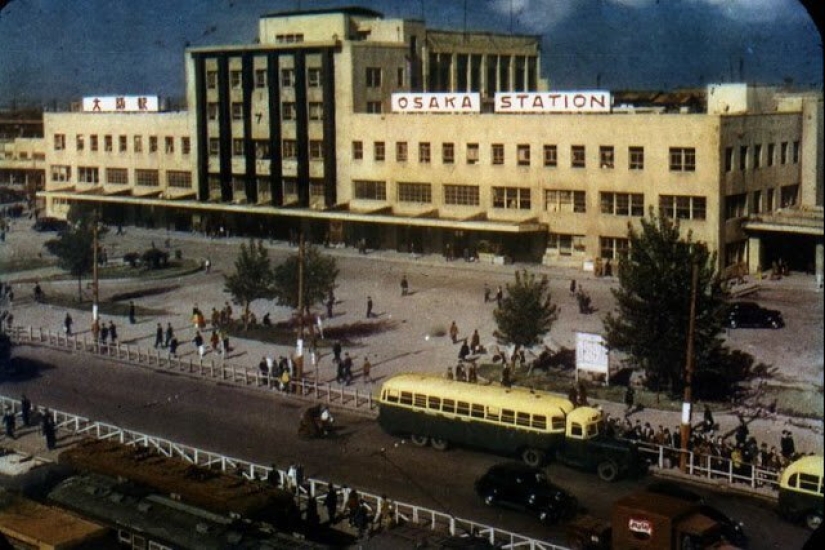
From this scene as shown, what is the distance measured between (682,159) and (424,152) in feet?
41.3

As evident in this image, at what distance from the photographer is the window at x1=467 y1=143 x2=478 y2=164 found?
145 ft

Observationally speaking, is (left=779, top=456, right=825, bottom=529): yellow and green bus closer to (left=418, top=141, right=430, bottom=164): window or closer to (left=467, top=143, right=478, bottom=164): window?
(left=467, top=143, right=478, bottom=164): window

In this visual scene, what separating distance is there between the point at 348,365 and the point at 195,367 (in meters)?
4.97

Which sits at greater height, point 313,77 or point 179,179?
point 313,77

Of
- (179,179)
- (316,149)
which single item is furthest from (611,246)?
(179,179)

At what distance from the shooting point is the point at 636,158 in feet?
126

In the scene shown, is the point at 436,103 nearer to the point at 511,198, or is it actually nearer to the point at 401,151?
the point at 401,151

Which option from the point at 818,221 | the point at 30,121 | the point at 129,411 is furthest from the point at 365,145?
the point at 30,121

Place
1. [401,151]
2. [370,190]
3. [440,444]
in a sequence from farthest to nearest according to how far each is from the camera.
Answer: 1. [370,190]
2. [401,151]
3. [440,444]

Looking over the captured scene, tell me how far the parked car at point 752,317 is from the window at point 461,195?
15252mm

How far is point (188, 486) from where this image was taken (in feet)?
56.4

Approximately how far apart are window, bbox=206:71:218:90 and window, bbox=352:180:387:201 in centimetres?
1023

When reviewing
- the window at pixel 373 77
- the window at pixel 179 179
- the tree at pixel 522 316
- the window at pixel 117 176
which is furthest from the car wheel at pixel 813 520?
the window at pixel 117 176

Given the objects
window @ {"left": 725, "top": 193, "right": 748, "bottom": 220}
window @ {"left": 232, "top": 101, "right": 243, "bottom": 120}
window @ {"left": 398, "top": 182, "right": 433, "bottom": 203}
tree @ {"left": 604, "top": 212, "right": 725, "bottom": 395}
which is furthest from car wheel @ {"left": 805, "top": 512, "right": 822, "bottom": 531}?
window @ {"left": 232, "top": 101, "right": 243, "bottom": 120}
